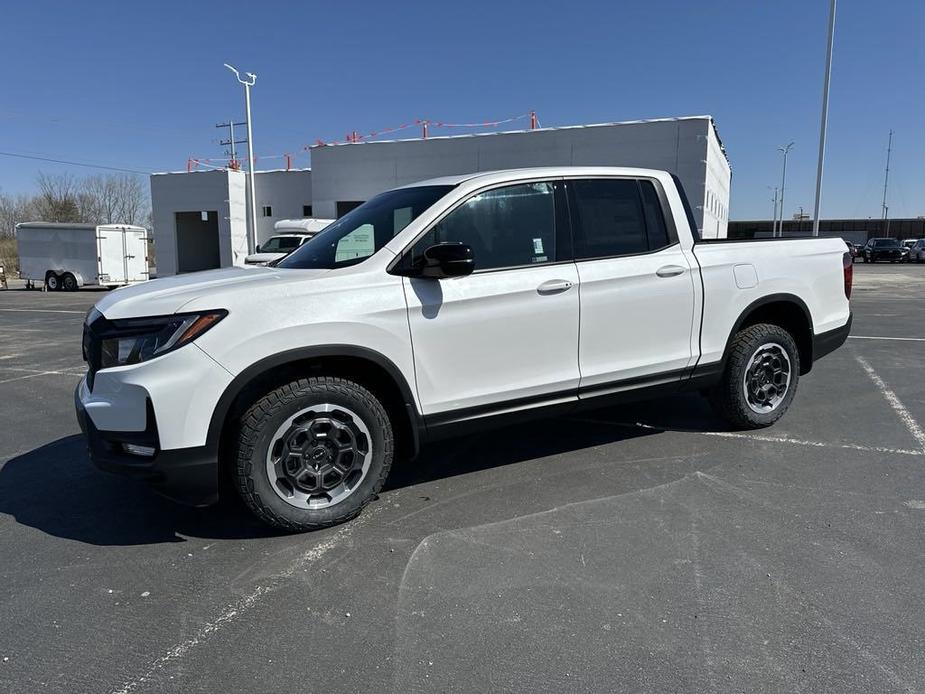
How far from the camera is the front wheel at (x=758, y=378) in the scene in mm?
5121

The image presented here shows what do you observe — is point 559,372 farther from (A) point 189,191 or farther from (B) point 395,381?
(A) point 189,191

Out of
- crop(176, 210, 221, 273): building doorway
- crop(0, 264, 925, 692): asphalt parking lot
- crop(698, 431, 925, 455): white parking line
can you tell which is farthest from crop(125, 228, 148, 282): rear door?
crop(698, 431, 925, 455): white parking line

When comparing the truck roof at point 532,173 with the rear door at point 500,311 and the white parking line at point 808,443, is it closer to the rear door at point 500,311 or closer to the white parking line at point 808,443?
the rear door at point 500,311

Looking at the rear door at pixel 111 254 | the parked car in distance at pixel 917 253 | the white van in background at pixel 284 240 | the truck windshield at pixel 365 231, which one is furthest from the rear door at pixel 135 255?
the parked car in distance at pixel 917 253

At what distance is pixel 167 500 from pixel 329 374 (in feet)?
4.62

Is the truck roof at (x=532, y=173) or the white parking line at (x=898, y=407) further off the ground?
the truck roof at (x=532, y=173)

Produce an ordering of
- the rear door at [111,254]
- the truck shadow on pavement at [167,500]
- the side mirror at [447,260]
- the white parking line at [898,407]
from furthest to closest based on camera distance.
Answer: the rear door at [111,254] → the white parking line at [898,407] → the truck shadow on pavement at [167,500] → the side mirror at [447,260]

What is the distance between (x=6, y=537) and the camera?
12.1 feet

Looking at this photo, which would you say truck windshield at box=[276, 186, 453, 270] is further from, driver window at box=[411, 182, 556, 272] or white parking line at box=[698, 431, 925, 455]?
white parking line at box=[698, 431, 925, 455]

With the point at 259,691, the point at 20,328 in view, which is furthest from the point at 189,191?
the point at 259,691

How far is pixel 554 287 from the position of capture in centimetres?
412

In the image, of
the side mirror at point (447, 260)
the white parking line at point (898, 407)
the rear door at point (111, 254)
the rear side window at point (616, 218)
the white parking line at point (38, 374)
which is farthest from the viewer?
the rear door at point (111, 254)

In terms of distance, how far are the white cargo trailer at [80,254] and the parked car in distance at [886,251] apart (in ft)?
140

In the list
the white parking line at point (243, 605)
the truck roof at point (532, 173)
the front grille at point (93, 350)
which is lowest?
the white parking line at point (243, 605)
